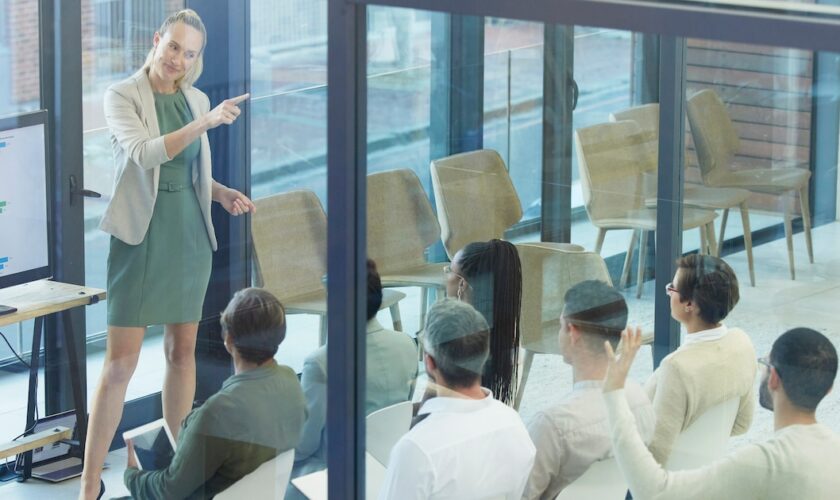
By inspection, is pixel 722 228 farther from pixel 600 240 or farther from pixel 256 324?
pixel 256 324

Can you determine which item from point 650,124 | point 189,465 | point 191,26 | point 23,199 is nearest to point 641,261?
point 650,124

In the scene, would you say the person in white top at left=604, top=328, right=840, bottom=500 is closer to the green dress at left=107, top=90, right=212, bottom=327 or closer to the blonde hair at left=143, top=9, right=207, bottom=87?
the green dress at left=107, top=90, right=212, bottom=327

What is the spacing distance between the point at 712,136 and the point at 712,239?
0.53ft

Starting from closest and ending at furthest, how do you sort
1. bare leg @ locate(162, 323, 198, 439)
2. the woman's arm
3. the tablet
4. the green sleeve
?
the green sleeve
the tablet
bare leg @ locate(162, 323, 198, 439)
the woman's arm

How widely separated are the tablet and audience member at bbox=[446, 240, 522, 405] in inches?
45.8

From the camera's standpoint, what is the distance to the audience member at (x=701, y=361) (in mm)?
1958

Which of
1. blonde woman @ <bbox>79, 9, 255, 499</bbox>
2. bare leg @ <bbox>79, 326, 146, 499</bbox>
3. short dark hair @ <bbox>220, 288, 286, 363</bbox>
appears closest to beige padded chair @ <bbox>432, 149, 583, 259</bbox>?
short dark hair @ <bbox>220, 288, 286, 363</bbox>

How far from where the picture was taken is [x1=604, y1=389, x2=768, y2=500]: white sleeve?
1942 millimetres

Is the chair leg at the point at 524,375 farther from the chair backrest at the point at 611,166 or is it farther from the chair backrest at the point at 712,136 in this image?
the chair backrest at the point at 712,136

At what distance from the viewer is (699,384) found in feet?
6.61

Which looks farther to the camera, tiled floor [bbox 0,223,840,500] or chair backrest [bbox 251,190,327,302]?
chair backrest [bbox 251,190,327,302]

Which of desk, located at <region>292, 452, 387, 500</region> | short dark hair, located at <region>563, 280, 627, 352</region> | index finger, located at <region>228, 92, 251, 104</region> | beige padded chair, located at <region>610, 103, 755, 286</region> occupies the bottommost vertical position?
desk, located at <region>292, 452, 387, 500</region>

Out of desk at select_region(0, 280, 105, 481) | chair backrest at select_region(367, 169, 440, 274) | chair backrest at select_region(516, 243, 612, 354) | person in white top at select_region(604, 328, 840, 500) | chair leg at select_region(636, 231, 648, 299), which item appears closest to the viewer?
person in white top at select_region(604, 328, 840, 500)

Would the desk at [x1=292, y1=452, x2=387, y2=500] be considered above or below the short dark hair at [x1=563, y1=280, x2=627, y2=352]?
below
